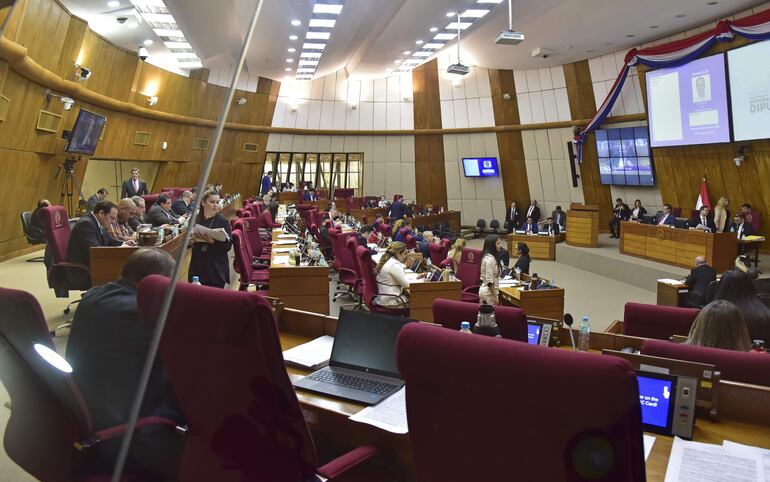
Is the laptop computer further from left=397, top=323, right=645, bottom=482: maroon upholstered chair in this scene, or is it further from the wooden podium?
the wooden podium

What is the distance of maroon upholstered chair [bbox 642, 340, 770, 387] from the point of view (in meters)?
2.12

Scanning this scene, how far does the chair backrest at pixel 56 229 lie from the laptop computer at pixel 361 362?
0.96 meters

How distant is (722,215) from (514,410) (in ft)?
40.1

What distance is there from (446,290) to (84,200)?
3.80 m

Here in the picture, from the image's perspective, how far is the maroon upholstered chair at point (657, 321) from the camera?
317 centimetres

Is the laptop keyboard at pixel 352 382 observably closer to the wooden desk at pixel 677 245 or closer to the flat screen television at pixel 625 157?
the wooden desk at pixel 677 245

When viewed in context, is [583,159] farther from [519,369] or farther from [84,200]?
[519,369]

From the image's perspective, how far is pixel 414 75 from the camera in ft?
65.7

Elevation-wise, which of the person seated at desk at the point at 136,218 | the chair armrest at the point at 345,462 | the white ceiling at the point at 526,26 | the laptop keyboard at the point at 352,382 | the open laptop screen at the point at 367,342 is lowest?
the chair armrest at the point at 345,462

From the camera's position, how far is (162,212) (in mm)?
2490

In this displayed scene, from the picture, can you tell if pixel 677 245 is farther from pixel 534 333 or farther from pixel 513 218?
pixel 534 333

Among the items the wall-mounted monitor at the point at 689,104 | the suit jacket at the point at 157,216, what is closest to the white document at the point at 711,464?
the suit jacket at the point at 157,216

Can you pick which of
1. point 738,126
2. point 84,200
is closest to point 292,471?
point 84,200

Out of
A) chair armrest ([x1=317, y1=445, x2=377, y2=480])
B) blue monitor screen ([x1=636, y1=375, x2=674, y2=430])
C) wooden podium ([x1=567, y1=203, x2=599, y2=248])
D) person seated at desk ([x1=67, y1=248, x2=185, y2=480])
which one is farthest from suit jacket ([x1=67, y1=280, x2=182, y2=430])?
wooden podium ([x1=567, y1=203, x2=599, y2=248])
